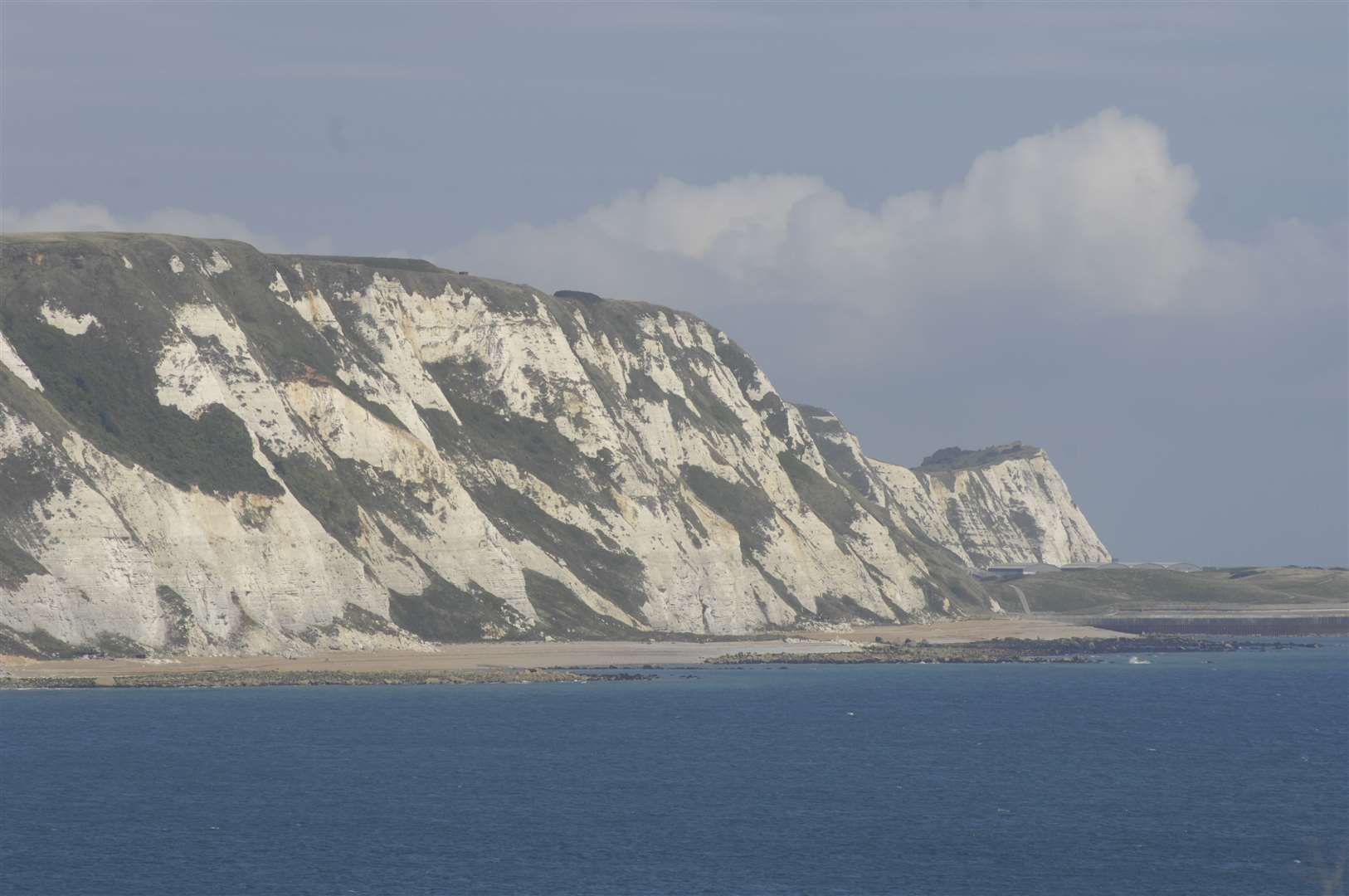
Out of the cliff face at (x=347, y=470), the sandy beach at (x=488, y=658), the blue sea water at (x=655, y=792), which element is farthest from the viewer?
the cliff face at (x=347, y=470)

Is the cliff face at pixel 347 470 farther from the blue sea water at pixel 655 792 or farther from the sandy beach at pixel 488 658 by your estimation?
the blue sea water at pixel 655 792

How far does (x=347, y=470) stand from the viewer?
456 feet

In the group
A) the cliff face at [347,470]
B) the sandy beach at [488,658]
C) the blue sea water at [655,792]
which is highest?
the cliff face at [347,470]

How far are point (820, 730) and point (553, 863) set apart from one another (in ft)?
126

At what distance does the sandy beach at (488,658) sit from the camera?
107 m

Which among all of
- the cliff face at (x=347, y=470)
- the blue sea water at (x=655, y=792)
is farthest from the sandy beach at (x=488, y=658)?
the blue sea water at (x=655, y=792)

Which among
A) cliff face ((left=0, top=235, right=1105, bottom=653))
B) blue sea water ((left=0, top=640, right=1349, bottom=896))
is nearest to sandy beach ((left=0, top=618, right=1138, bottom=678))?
cliff face ((left=0, top=235, right=1105, bottom=653))

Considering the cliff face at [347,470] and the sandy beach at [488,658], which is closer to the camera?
the sandy beach at [488,658]

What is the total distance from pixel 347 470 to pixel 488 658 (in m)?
20.9

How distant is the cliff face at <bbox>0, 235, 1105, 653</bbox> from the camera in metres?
114

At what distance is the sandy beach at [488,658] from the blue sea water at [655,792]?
4991 mm

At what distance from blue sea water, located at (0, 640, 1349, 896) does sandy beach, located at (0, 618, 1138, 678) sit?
16.4 ft

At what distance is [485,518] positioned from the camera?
469 ft

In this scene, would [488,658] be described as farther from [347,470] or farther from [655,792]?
[655,792]
